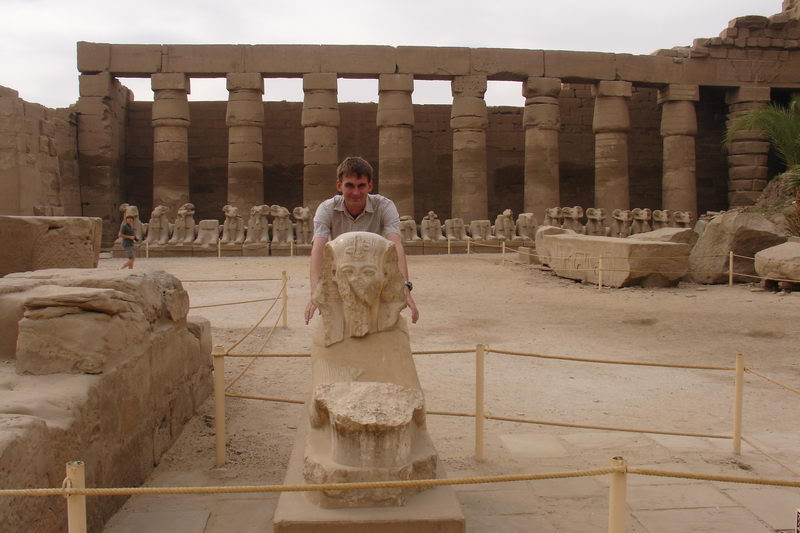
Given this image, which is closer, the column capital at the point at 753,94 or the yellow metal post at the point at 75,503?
the yellow metal post at the point at 75,503

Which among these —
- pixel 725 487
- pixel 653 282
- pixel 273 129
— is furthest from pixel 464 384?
pixel 273 129

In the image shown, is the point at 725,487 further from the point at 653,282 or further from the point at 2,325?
the point at 653,282

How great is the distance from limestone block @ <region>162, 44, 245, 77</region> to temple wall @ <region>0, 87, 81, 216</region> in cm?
505

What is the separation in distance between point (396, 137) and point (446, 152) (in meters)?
4.66

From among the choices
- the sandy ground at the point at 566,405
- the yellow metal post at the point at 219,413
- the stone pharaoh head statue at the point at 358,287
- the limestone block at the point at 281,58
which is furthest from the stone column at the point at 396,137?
the stone pharaoh head statue at the point at 358,287

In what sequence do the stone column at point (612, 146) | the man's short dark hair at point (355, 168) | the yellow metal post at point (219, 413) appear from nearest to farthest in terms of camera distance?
1. the man's short dark hair at point (355, 168)
2. the yellow metal post at point (219, 413)
3. the stone column at point (612, 146)

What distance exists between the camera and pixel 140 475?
3928 millimetres

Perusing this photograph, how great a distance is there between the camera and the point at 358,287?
11.3 feet

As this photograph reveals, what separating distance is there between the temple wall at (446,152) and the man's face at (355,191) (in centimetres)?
1908

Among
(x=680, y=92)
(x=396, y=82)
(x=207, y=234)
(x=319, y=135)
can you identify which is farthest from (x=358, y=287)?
(x=680, y=92)

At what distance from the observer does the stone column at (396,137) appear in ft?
61.5

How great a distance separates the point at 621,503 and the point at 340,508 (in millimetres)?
1050

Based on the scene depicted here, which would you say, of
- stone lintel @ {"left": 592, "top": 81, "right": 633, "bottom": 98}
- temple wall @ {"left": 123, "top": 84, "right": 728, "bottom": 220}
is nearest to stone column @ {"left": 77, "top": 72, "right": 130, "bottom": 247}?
temple wall @ {"left": 123, "top": 84, "right": 728, "bottom": 220}

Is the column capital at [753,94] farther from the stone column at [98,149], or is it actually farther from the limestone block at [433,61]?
the stone column at [98,149]
